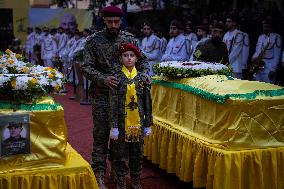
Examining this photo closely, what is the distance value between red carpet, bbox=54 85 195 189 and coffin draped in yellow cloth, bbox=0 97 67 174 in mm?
1546

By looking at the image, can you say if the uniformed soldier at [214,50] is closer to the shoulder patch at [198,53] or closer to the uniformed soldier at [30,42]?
the shoulder patch at [198,53]

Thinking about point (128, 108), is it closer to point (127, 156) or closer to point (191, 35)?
point (127, 156)

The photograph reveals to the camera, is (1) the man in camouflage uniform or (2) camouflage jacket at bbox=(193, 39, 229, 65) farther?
(2) camouflage jacket at bbox=(193, 39, 229, 65)

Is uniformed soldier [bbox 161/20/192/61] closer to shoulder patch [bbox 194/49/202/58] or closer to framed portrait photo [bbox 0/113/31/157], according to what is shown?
shoulder patch [bbox 194/49/202/58]

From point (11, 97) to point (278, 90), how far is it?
9.18ft

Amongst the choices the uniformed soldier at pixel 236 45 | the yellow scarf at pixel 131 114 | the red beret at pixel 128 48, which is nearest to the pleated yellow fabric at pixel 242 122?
the yellow scarf at pixel 131 114

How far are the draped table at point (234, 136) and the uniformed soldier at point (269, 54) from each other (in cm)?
510

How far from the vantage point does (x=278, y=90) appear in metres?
5.36

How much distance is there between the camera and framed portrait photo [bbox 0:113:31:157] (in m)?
4.33

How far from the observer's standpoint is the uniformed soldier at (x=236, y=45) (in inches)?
436

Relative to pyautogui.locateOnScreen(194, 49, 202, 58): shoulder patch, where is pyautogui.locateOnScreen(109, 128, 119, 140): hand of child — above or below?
below

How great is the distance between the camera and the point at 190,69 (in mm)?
6230

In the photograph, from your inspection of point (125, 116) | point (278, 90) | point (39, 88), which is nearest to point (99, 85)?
point (125, 116)

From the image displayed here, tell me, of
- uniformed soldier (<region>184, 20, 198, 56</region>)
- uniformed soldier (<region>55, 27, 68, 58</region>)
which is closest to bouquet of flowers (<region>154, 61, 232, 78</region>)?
uniformed soldier (<region>184, 20, 198, 56</region>)
